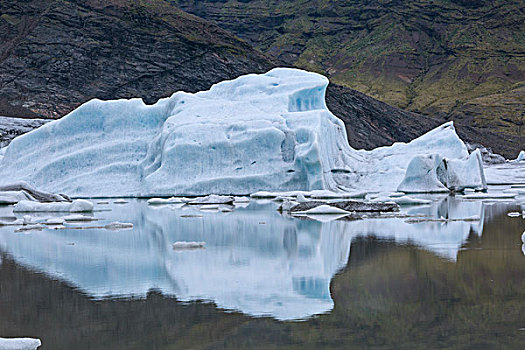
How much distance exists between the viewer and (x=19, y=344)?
238 cm

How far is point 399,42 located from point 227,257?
106m

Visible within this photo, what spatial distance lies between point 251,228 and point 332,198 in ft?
22.1

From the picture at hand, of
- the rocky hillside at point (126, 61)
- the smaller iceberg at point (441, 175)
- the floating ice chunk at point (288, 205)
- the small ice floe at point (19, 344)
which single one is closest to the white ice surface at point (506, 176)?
the smaller iceberg at point (441, 175)

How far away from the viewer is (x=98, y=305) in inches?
126

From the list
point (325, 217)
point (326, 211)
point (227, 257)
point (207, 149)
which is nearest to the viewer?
point (227, 257)

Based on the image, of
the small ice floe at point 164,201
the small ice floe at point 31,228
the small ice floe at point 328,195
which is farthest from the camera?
the small ice floe at point 328,195

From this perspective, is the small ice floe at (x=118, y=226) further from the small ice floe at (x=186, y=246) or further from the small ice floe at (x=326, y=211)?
the small ice floe at (x=326, y=211)

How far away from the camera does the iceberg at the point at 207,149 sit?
15.8 m

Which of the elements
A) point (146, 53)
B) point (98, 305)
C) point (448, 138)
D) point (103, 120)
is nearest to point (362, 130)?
point (146, 53)

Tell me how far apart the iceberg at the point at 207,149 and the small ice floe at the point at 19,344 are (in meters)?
13.0

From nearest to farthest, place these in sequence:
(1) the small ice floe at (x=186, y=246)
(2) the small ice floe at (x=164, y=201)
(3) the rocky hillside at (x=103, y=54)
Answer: (1) the small ice floe at (x=186, y=246), (2) the small ice floe at (x=164, y=201), (3) the rocky hillside at (x=103, y=54)

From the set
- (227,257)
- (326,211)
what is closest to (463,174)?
(326,211)

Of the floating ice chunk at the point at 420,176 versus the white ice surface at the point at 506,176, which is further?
the white ice surface at the point at 506,176

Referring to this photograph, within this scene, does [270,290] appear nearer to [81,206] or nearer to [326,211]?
[326,211]
